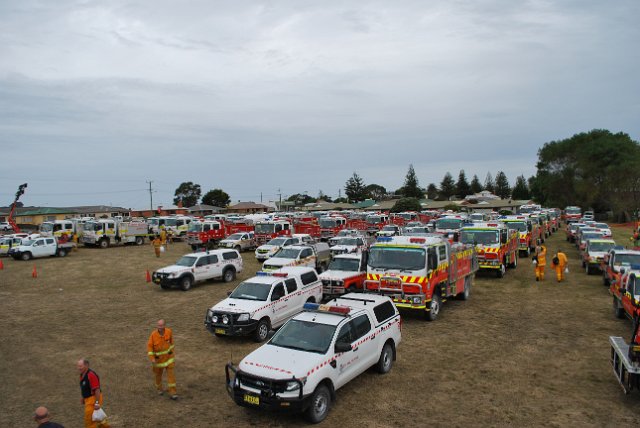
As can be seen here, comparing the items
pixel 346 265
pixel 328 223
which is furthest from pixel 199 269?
pixel 328 223

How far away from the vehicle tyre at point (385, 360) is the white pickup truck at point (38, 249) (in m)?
30.6

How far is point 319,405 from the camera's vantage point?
8367 mm

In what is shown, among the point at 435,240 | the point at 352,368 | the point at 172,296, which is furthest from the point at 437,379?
the point at 172,296

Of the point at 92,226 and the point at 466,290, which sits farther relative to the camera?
the point at 92,226

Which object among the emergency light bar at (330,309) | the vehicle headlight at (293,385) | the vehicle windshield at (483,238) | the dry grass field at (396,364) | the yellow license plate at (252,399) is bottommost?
the dry grass field at (396,364)

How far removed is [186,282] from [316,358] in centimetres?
1382

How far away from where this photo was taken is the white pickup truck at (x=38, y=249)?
3219 cm

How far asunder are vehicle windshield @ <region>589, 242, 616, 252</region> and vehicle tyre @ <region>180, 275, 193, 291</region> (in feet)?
64.8

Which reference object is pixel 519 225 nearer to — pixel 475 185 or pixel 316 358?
pixel 316 358

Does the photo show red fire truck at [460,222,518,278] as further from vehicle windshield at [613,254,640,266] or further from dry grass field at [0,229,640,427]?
vehicle windshield at [613,254,640,266]

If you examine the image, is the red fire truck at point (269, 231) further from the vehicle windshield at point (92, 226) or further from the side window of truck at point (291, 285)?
the side window of truck at point (291, 285)

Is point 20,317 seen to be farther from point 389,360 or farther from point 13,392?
point 389,360

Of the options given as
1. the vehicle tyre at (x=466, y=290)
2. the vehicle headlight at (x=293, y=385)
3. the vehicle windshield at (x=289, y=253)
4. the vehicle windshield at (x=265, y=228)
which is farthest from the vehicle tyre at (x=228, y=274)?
the vehicle headlight at (x=293, y=385)

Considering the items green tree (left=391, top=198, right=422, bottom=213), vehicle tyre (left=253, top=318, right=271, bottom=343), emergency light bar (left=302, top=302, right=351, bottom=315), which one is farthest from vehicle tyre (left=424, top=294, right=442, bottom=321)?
green tree (left=391, top=198, right=422, bottom=213)
